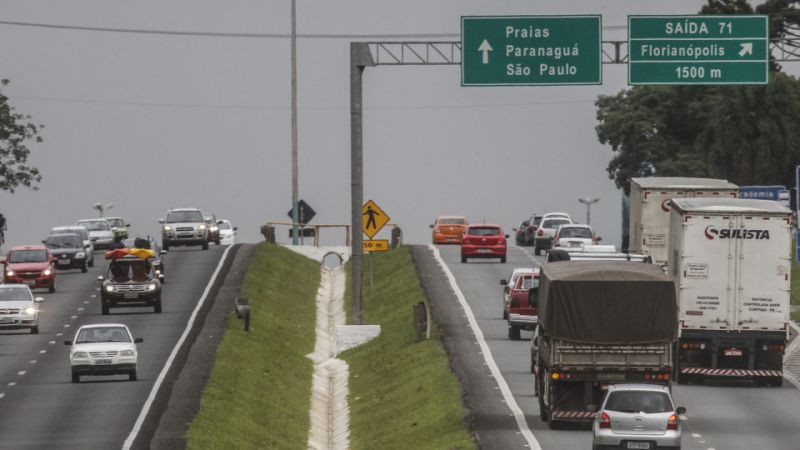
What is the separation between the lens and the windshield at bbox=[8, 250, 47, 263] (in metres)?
69.9

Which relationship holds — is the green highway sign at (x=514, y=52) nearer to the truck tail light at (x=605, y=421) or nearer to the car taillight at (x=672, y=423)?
the truck tail light at (x=605, y=421)

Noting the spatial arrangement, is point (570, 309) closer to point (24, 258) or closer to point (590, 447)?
point (590, 447)

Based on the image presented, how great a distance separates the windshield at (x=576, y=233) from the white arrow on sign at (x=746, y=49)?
26.0m

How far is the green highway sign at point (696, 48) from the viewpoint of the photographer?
168ft

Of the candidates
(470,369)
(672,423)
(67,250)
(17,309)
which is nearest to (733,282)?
(470,369)

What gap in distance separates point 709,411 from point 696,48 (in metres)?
15.0

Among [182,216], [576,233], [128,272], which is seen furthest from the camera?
[182,216]

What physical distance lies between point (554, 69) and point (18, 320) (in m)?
19.1

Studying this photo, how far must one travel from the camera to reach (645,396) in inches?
1241

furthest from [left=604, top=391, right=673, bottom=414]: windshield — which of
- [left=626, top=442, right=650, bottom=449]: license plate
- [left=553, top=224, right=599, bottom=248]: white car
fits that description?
[left=553, top=224, right=599, bottom=248]: white car

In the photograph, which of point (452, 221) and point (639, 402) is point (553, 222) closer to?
point (452, 221)

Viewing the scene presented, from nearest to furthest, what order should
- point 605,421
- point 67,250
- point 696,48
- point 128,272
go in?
1. point 605,421
2. point 696,48
3. point 128,272
4. point 67,250

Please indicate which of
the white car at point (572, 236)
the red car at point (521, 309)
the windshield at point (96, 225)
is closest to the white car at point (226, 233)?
the windshield at point (96, 225)

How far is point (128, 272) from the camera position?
61562mm
